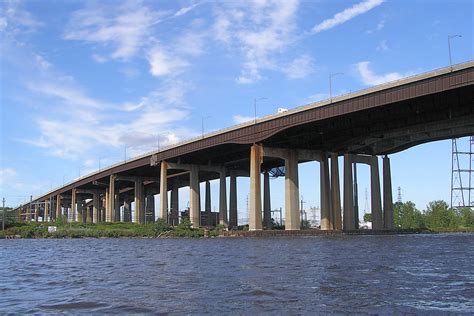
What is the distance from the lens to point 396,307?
17.5 m

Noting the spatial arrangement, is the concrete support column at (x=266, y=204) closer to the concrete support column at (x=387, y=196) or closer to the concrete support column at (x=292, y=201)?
the concrete support column at (x=387, y=196)

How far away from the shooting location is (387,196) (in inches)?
5015

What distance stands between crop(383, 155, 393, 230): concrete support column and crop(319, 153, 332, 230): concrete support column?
58.8ft

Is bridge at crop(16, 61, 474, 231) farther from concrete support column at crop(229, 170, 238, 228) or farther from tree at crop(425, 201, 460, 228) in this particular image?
tree at crop(425, 201, 460, 228)

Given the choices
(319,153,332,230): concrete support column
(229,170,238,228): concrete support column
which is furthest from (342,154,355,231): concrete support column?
(229,170,238,228): concrete support column

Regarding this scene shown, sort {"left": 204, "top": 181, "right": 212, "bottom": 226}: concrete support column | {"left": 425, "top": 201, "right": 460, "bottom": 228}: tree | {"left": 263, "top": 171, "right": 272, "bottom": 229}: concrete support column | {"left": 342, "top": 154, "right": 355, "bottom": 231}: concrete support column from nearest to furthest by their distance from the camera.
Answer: {"left": 342, "top": 154, "right": 355, "bottom": 231}: concrete support column, {"left": 263, "top": 171, "right": 272, "bottom": 229}: concrete support column, {"left": 204, "top": 181, "right": 212, "bottom": 226}: concrete support column, {"left": 425, "top": 201, "right": 460, "bottom": 228}: tree

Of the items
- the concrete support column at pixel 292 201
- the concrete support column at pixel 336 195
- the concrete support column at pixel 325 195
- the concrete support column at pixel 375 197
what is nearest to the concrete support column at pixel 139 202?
the concrete support column at pixel 325 195

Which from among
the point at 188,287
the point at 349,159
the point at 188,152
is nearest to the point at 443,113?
the point at 349,159

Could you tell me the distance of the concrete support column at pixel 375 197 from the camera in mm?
123500

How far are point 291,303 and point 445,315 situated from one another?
474 cm

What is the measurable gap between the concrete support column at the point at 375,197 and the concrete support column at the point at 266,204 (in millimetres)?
35025

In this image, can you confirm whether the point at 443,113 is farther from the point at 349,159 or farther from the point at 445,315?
the point at 445,315

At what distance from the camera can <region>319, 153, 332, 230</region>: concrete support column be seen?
378 ft

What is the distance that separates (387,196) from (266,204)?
37.5 meters
